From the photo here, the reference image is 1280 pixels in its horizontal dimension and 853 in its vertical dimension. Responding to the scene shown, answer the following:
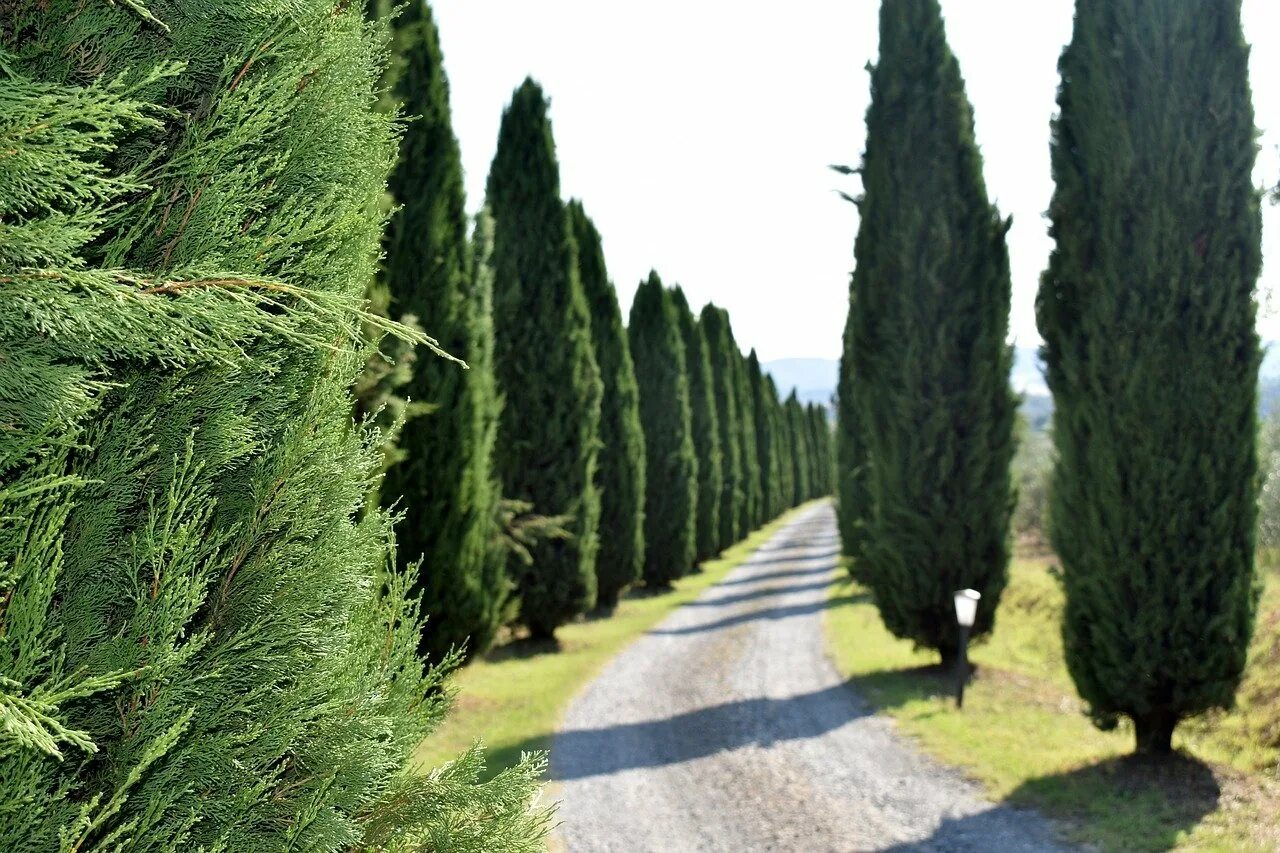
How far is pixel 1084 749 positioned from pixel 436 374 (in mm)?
7494

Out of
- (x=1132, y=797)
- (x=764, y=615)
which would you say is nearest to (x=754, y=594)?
(x=764, y=615)

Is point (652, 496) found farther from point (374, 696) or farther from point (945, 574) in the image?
point (374, 696)

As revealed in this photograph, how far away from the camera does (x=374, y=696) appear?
2504 millimetres

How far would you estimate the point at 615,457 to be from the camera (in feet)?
64.7

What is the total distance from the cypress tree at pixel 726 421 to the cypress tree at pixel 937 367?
1781 cm

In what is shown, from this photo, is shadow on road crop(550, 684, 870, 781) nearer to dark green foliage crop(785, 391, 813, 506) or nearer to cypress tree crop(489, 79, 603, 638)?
cypress tree crop(489, 79, 603, 638)

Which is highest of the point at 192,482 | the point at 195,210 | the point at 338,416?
the point at 195,210

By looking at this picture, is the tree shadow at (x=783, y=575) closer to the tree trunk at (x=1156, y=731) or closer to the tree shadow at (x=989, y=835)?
the tree trunk at (x=1156, y=731)

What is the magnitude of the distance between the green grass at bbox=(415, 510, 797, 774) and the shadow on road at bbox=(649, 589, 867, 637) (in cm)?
73

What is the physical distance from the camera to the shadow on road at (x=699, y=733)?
28.3ft

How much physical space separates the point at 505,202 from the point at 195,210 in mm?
14514

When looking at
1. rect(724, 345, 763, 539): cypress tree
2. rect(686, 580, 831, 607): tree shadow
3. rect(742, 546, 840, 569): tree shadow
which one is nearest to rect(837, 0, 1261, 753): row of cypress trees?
rect(686, 580, 831, 607): tree shadow

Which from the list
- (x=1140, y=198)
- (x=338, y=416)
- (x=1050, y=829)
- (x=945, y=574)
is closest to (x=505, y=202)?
(x=945, y=574)

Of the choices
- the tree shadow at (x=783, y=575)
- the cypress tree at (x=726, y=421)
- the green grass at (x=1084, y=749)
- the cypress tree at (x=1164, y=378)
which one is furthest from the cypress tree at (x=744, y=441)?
the cypress tree at (x=1164, y=378)
